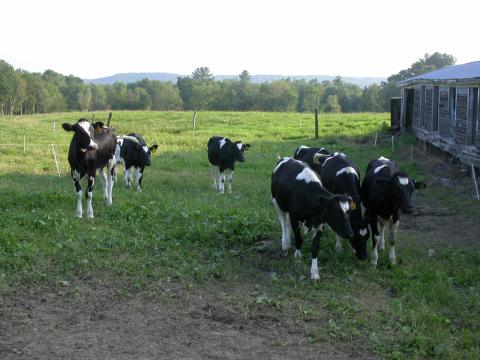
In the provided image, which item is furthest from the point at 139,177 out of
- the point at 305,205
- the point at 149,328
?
the point at 149,328

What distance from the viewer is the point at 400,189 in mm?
9523

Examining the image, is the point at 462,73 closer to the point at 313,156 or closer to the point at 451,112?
the point at 451,112

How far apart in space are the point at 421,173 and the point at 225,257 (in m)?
12.3

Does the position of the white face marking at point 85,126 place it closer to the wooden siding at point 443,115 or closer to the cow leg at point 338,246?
the cow leg at point 338,246

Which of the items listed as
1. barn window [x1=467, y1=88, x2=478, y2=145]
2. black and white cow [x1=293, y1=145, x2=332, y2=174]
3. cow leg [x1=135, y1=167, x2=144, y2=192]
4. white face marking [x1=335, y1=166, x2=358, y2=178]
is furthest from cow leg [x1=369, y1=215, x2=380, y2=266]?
barn window [x1=467, y1=88, x2=478, y2=145]

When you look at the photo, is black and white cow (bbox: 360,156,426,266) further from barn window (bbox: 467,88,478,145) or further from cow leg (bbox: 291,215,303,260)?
barn window (bbox: 467,88,478,145)

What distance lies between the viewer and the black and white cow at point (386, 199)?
955cm

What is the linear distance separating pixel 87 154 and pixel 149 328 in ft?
20.3

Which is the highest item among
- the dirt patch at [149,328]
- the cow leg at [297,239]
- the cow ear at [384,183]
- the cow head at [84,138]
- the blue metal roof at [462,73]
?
the blue metal roof at [462,73]

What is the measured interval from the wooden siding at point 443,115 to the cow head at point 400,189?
12.1 m

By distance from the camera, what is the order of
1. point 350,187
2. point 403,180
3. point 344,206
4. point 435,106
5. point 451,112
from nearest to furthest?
1. point 344,206
2. point 403,180
3. point 350,187
4. point 451,112
5. point 435,106

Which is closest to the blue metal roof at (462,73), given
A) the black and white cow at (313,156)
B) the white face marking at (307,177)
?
the black and white cow at (313,156)

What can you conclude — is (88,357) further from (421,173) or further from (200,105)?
(200,105)

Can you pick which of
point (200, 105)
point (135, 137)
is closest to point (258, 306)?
point (135, 137)
